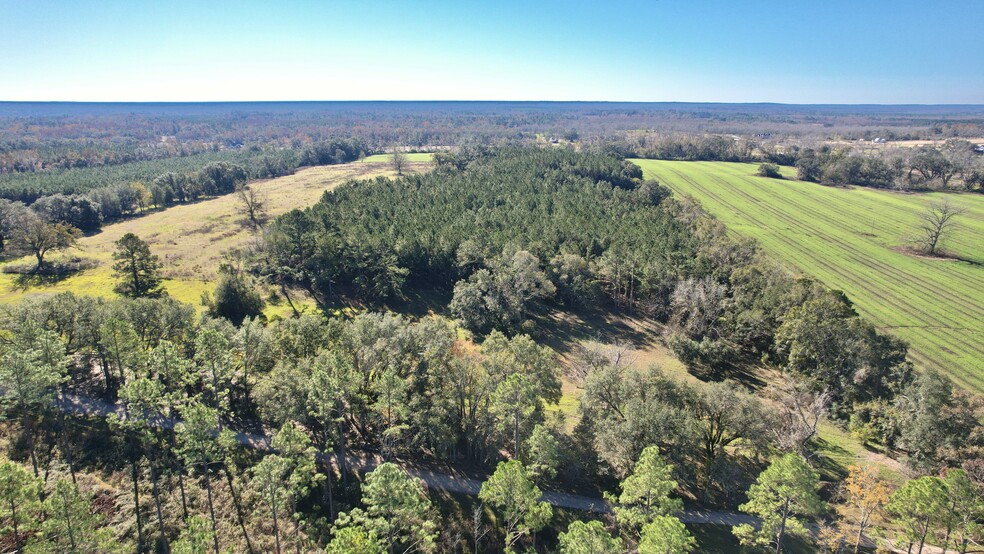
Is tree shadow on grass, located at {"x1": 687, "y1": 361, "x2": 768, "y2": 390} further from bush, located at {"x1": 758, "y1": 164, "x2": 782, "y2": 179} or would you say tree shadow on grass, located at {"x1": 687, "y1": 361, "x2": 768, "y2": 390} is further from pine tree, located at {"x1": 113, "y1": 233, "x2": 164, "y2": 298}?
bush, located at {"x1": 758, "y1": 164, "x2": 782, "y2": 179}

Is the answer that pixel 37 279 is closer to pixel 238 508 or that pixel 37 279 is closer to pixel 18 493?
pixel 238 508

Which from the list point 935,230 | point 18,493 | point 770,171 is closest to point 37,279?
point 18,493

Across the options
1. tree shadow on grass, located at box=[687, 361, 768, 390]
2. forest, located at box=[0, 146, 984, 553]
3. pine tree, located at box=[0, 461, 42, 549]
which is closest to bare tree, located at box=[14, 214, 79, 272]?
forest, located at box=[0, 146, 984, 553]

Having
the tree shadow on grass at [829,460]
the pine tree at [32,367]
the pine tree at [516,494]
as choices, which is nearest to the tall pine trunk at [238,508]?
the pine tree at [32,367]

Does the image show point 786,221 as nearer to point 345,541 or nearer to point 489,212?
point 489,212

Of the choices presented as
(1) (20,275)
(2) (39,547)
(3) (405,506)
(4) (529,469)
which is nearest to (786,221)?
(4) (529,469)
